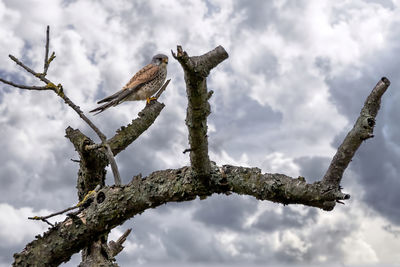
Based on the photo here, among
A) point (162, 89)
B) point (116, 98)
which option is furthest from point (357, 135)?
point (116, 98)

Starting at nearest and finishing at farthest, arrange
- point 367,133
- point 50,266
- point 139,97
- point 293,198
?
1. point 367,133
2. point 293,198
3. point 50,266
4. point 139,97

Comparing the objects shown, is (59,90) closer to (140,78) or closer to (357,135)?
(357,135)

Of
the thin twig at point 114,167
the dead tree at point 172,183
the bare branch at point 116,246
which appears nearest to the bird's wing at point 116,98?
the dead tree at point 172,183

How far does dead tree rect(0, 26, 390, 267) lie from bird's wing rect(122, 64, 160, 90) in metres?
2.77

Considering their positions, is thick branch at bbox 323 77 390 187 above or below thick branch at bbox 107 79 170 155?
below

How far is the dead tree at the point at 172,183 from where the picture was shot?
380 cm

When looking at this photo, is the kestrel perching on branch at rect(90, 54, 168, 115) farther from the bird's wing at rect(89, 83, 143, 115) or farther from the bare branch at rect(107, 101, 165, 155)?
the bare branch at rect(107, 101, 165, 155)

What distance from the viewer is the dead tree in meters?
3.80

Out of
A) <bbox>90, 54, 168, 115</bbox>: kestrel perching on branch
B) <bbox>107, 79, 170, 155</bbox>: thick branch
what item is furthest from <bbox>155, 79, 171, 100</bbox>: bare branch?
<bbox>107, 79, 170, 155</bbox>: thick branch

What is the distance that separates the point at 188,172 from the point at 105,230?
1.35m

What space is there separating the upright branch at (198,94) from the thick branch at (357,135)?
1157 mm

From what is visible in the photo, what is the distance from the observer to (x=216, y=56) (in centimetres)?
349

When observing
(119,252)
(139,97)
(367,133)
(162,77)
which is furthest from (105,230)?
(162,77)

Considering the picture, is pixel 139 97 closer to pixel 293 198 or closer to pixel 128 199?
pixel 128 199
